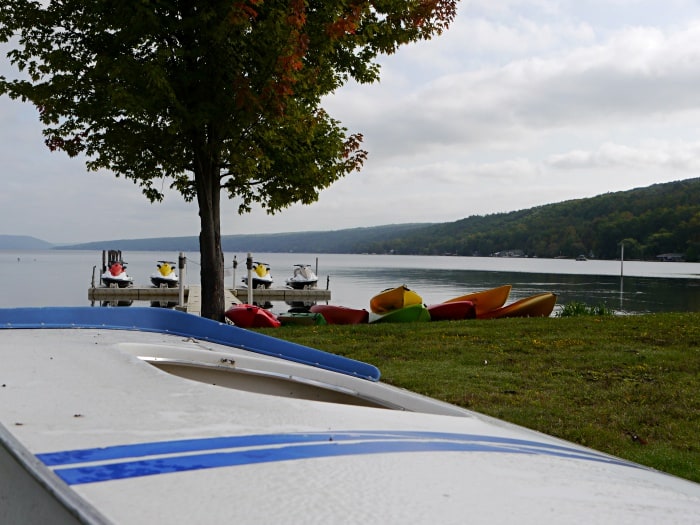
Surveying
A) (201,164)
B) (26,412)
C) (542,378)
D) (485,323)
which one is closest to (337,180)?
(201,164)

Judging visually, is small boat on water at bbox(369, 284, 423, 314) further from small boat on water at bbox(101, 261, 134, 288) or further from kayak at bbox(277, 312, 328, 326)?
small boat on water at bbox(101, 261, 134, 288)

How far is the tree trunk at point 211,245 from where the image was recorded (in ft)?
40.1

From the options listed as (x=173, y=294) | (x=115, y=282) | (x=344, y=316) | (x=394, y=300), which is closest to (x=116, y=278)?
(x=115, y=282)

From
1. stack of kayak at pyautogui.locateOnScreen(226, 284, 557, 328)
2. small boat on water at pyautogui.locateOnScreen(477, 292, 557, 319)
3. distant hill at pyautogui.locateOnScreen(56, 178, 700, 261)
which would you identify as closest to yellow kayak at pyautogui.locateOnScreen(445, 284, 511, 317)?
stack of kayak at pyautogui.locateOnScreen(226, 284, 557, 328)

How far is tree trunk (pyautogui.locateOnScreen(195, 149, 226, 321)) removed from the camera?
40.1 feet

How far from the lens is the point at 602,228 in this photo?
101812 millimetres

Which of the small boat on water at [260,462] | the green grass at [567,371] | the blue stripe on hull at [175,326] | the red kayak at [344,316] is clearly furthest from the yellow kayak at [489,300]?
the small boat on water at [260,462]

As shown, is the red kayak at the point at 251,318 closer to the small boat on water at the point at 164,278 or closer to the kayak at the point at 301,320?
the kayak at the point at 301,320

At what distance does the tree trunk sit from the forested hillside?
3675 inches

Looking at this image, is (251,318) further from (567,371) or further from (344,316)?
(567,371)

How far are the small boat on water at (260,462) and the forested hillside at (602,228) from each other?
101 metres

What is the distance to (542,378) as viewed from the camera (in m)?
7.73

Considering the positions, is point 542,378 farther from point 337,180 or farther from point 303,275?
point 303,275

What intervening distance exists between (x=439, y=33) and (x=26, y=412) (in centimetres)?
1099
